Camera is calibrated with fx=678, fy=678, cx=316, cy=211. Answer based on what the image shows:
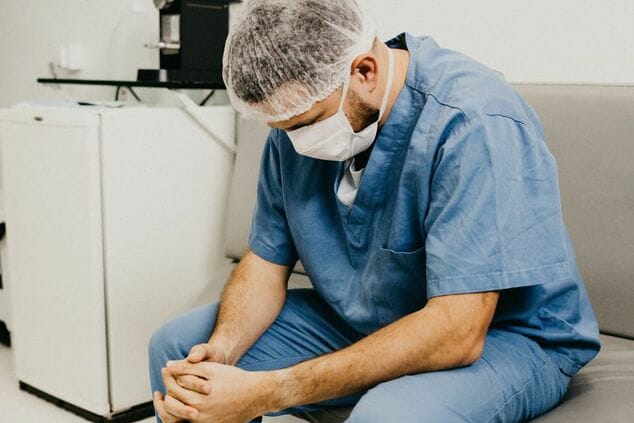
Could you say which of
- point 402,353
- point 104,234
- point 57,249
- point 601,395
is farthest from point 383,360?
point 57,249

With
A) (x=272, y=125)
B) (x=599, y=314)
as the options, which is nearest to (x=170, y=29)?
(x=272, y=125)

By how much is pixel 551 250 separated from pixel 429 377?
0.80ft

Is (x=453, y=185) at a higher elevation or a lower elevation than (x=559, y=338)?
higher

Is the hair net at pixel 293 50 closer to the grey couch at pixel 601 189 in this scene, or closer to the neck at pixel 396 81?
the neck at pixel 396 81

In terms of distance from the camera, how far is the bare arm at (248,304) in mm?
1166

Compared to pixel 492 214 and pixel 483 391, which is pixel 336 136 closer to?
pixel 492 214

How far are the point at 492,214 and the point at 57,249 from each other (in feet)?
3.87

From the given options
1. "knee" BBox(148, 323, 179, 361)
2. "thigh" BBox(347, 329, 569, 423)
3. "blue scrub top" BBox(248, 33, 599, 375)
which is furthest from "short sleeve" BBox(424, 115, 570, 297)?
"knee" BBox(148, 323, 179, 361)

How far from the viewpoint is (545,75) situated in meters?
1.56

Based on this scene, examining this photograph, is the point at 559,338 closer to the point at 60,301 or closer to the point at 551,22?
the point at 551,22

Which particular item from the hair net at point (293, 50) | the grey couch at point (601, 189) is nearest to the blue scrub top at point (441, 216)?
the hair net at point (293, 50)

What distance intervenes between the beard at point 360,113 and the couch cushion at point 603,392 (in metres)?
0.50

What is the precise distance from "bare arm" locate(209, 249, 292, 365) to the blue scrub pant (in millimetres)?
28

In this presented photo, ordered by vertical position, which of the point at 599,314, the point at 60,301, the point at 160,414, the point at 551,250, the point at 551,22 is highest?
the point at 551,22
